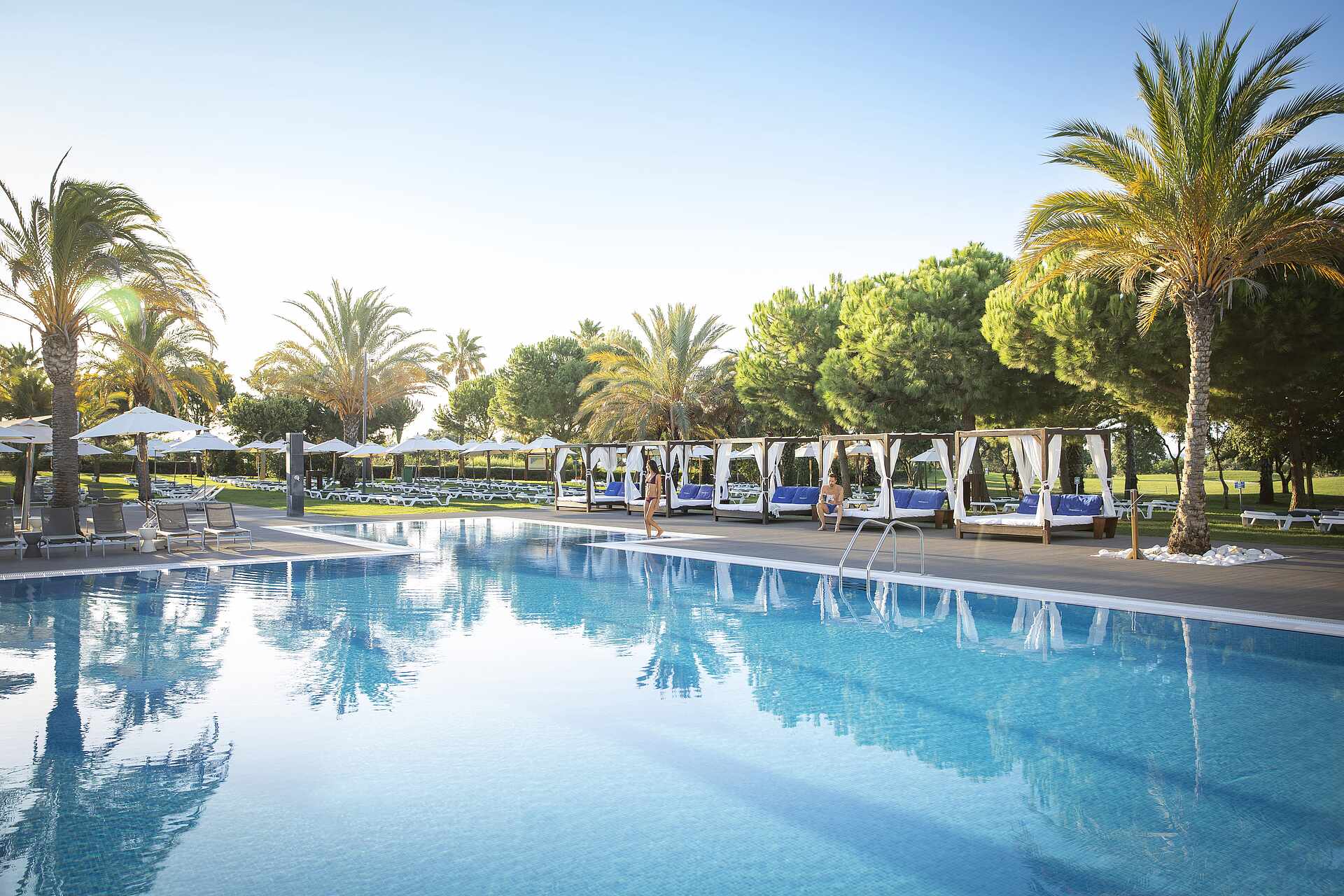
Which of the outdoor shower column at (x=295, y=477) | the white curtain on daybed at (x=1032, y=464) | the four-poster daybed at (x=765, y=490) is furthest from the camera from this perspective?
the outdoor shower column at (x=295, y=477)

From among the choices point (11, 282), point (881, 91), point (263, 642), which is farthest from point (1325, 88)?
point (11, 282)

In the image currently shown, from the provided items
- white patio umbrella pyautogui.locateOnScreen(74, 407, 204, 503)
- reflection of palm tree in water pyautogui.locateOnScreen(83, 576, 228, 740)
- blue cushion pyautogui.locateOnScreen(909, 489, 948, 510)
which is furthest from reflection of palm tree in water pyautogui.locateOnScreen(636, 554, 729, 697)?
white patio umbrella pyautogui.locateOnScreen(74, 407, 204, 503)

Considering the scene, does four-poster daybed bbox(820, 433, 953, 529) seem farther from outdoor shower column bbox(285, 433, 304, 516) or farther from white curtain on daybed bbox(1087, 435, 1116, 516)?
outdoor shower column bbox(285, 433, 304, 516)

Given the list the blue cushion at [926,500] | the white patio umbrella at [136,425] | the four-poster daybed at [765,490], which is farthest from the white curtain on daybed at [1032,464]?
the white patio umbrella at [136,425]

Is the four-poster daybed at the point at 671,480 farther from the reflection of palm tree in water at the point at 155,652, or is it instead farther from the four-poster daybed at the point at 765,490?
the reflection of palm tree in water at the point at 155,652

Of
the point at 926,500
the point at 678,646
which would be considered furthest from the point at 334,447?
the point at 678,646

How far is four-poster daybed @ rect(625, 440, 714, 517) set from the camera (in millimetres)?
26375

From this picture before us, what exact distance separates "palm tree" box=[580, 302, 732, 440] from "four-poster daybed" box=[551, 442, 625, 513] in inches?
179

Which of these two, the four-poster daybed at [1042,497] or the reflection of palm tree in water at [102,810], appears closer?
the reflection of palm tree in water at [102,810]

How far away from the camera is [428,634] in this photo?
9211 mm

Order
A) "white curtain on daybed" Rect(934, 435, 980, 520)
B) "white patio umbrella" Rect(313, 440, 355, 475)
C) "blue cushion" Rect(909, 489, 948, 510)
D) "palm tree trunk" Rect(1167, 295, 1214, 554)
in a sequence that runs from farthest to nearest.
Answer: "white patio umbrella" Rect(313, 440, 355, 475), "blue cushion" Rect(909, 489, 948, 510), "white curtain on daybed" Rect(934, 435, 980, 520), "palm tree trunk" Rect(1167, 295, 1214, 554)

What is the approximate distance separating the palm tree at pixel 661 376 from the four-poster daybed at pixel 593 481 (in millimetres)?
4549

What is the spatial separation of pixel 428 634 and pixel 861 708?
192 inches

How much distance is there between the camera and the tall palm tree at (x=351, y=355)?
1475 inches
